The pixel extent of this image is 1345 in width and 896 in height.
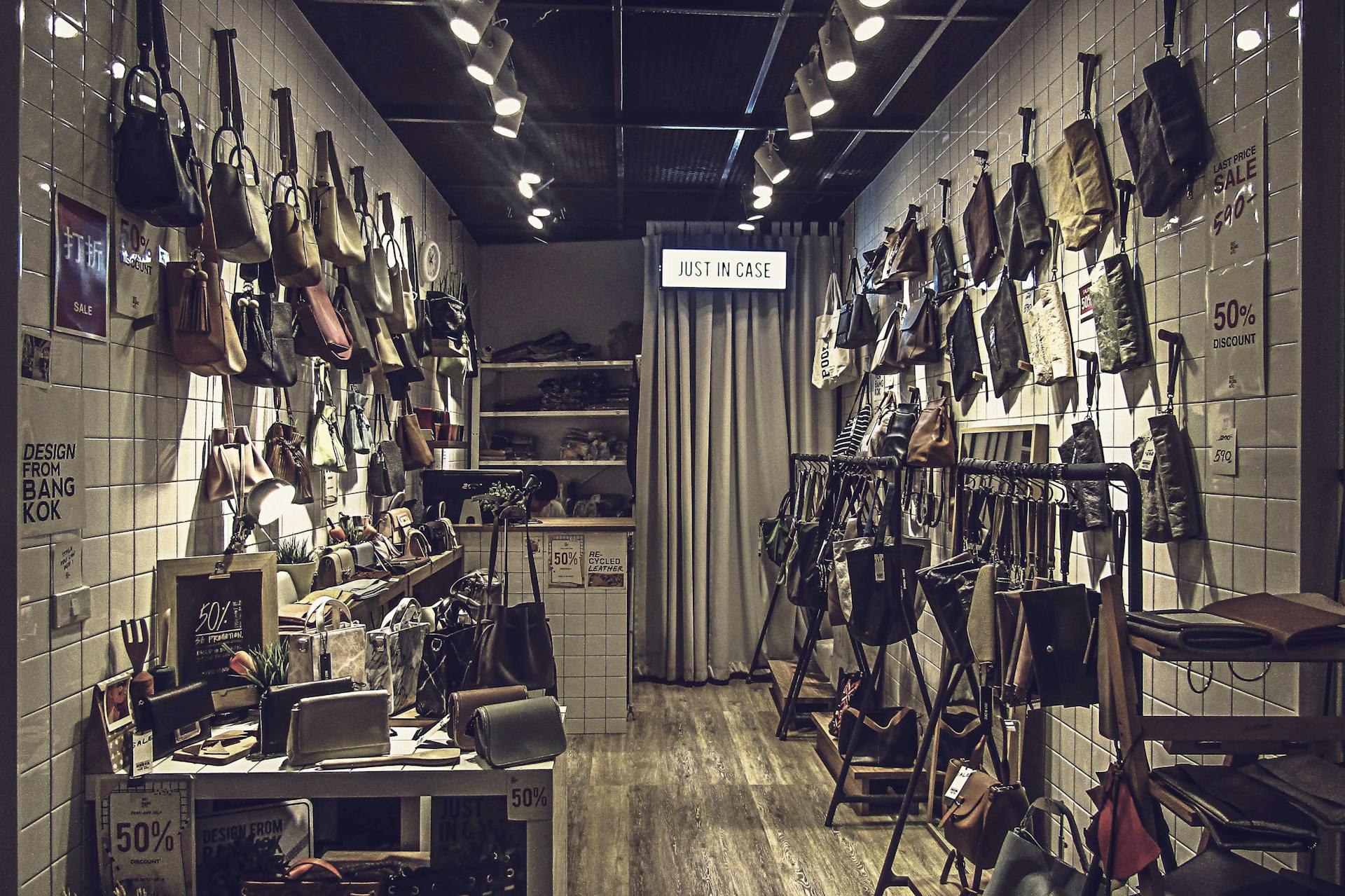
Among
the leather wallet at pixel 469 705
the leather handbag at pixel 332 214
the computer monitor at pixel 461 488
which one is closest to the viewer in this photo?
the leather wallet at pixel 469 705

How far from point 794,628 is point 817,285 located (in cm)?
236

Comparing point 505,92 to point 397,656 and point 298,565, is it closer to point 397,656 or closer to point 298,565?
point 298,565

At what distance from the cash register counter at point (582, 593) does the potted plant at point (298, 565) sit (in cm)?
148

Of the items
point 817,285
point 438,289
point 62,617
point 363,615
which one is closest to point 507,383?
point 438,289

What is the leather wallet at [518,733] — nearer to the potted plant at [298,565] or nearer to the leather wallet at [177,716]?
the leather wallet at [177,716]

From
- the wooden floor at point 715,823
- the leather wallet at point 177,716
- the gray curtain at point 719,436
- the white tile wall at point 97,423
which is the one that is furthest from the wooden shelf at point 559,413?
the leather wallet at point 177,716

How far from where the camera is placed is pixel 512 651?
254 centimetres

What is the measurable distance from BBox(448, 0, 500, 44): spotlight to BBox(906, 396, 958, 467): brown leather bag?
2157 millimetres

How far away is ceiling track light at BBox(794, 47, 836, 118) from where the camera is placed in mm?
3068

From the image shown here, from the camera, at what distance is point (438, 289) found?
496cm

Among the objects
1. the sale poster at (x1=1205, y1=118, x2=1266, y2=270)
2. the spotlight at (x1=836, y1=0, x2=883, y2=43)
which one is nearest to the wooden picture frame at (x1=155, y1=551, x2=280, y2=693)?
the spotlight at (x1=836, y1=0, x2=883, y2=43)

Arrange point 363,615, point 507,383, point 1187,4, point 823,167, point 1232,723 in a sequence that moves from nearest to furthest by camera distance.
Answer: point 1232,723
point 1187,4
point 363,615
point 823,167
point 507,383

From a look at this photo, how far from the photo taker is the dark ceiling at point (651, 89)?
3105 millimetres

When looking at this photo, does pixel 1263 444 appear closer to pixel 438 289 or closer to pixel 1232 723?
pixel 1232 723
